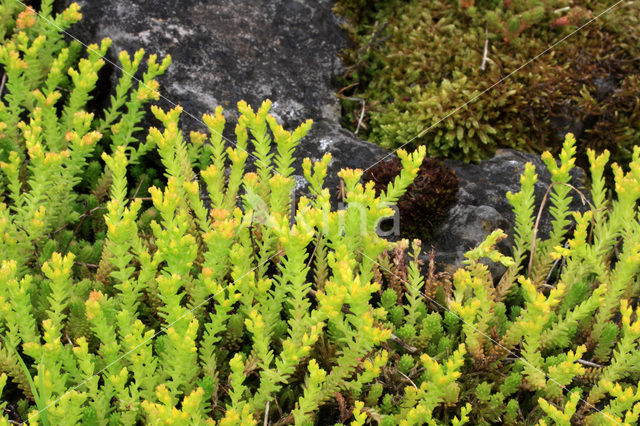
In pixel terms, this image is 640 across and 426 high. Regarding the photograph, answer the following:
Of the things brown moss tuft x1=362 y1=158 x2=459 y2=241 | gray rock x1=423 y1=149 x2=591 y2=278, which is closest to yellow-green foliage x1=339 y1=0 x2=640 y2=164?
gray rock x1=423 y1=149 x2=591 y2=278

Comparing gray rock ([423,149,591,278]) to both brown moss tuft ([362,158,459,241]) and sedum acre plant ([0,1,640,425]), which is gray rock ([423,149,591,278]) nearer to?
brown moss tuft ([362,158,459,241])

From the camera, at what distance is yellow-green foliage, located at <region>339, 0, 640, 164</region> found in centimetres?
473

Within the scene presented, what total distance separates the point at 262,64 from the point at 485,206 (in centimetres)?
218

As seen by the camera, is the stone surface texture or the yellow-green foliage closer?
the stone surface texture

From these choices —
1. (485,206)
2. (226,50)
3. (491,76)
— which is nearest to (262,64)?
(226,50)

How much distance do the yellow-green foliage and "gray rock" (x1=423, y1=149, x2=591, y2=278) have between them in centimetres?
26

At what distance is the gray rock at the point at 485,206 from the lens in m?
3.75

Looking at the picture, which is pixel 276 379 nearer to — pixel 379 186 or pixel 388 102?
pixel 379 186

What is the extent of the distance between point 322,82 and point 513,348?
2.77m

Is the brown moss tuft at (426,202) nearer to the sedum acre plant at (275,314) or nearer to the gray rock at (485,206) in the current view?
the gray rock at (485,206)

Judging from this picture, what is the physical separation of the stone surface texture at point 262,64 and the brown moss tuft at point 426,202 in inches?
4.1

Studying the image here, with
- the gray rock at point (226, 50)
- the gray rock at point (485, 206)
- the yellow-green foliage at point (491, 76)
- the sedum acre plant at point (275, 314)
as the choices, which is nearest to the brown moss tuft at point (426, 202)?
the gray rock at point (485, 206)

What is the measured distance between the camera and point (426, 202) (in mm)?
3881

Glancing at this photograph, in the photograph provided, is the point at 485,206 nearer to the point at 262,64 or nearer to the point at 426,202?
the point at 426,202
